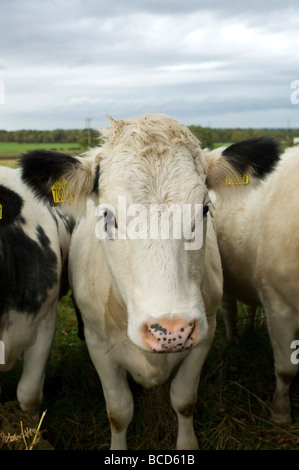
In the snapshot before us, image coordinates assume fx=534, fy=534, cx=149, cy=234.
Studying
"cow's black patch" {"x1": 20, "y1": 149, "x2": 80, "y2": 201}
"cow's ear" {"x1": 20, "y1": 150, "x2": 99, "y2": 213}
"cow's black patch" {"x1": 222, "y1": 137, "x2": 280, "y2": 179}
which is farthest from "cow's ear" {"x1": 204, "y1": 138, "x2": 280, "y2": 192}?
"cow's black patch" {"x1": 20, "y1": 149, "x2": 80, "y2": 201}

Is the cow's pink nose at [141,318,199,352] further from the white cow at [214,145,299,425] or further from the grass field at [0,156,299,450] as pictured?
the grass field at [0,156,299,450]

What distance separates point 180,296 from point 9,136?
10631 millimetres

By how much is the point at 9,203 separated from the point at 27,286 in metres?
0.68

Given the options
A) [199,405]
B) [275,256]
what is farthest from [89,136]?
[199,405]

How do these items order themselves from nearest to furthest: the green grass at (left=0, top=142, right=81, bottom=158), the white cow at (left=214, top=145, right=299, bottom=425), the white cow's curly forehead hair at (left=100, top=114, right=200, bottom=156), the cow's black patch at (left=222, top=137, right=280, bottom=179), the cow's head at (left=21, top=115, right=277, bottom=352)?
the cow's head at (left=21, top=115, right=277, bottom=352) → the white cow's curly forehead hair at (left=100, top=114, right=200, bottom=156) → the cow's black patch at (left=222, top=137, right=280, bottom=179) → the green grass at (left=0, top=142, right=81, bottom=158) → the white cow at (left=214, top=145, right=299, bottom=425)

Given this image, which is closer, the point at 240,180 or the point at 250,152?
the point at 250,152

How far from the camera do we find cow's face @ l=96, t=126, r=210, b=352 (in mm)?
2547

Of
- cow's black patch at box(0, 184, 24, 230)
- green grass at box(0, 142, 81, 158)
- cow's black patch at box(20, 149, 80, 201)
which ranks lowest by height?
cow's black patch at box(0, 184, 24, 230)

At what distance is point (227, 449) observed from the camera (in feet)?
13.5

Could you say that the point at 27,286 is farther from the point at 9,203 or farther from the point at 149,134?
the point at 149,134

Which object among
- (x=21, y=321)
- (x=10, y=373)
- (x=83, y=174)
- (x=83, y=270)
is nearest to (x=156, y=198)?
(x=83, y=174)

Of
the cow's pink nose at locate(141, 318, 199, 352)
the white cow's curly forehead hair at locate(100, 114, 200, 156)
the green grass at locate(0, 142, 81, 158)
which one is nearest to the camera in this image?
the cow's pink nose at locate(141, 318, 199, 352)

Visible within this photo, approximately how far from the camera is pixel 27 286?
3.79 metres

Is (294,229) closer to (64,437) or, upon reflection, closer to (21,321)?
(21,321)
